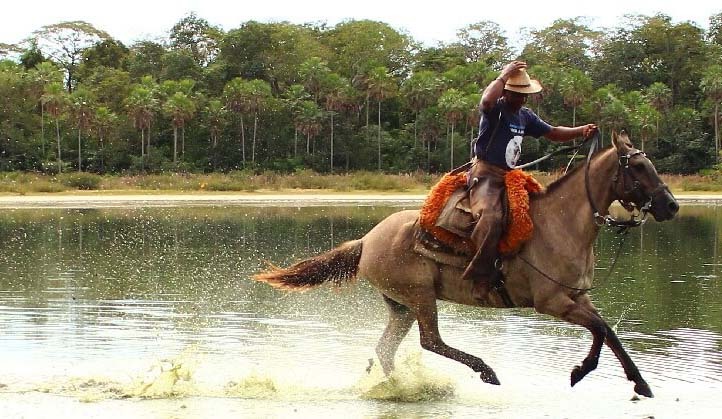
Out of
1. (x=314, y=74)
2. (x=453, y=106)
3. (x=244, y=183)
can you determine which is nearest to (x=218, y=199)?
(x=244, y=183)

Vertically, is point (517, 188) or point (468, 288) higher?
point (517, 188)

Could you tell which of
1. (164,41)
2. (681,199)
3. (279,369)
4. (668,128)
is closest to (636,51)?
(668,128)

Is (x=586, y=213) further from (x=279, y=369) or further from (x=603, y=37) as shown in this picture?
(x=603, y=37)

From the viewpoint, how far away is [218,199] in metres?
53.9

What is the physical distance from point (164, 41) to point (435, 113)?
28176 mm

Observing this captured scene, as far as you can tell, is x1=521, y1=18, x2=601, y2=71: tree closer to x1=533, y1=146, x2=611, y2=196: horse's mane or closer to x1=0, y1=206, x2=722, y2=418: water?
x1=0, y1=206, x2=722, y2=418: water

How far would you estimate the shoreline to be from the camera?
49.3m

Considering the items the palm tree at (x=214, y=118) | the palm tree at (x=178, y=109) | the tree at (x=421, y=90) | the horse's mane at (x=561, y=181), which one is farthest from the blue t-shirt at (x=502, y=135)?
the palm tree at (x=214, y=118)

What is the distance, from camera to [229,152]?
3022 inches

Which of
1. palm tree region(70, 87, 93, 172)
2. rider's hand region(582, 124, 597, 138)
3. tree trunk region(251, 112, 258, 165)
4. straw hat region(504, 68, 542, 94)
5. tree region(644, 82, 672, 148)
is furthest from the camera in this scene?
tree region(644, 82, 672, 148)

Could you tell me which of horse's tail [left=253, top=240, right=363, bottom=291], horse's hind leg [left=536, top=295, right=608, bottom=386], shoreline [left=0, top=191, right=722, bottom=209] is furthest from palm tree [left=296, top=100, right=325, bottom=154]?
horse's hind leg [left=536, top=295, right=608, bottom=386]

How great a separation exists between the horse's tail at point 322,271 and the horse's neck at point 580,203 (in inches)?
81.0

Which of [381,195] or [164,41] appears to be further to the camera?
[164,41]

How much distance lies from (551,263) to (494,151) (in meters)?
1.15
